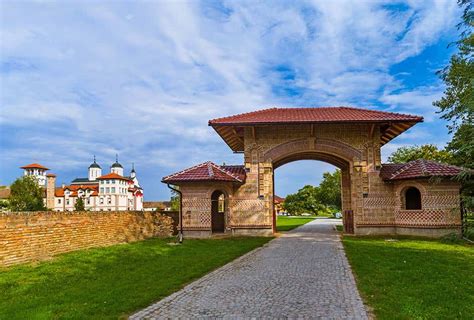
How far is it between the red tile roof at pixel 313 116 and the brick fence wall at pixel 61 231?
600 cm

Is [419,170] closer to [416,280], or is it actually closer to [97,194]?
[416,280]

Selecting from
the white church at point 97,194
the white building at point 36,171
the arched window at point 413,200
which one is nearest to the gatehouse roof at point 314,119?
the arched window at point 413,200

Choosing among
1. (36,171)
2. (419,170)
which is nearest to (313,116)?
(419,170)

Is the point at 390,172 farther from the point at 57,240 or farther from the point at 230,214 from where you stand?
the point at 57,240

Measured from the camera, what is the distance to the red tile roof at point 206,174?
17.4m

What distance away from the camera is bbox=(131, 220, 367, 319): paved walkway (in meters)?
5.49

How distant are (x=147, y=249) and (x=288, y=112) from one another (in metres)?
10.8

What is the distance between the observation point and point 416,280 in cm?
764

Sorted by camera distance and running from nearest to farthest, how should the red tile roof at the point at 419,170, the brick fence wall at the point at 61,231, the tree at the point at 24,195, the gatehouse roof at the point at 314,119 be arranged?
the brick fence wall at the point at 61,231
the red tile roof at the point at 419,170
the gatehouse roof at the point at 314,119
the tree at the point at 24,195

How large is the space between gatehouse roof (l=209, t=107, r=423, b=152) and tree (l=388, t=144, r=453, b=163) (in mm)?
13241

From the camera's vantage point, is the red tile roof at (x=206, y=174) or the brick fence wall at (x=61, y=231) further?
the red tile roof at (x=206, y=174)

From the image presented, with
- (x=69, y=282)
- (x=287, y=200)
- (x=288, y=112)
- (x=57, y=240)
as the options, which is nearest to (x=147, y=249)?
(x=57, y=240)

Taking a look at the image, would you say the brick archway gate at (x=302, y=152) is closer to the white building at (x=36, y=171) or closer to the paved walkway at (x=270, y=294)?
the paved walkway at (x=270, y=294)

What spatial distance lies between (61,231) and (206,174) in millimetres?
7066
